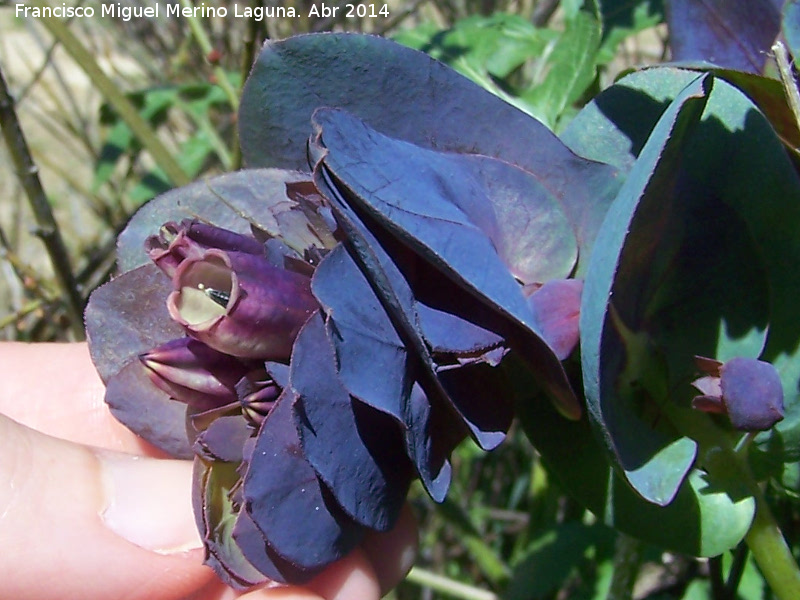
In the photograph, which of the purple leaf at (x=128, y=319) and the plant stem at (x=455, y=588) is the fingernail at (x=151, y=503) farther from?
the plant stem at (x=455, y=588)

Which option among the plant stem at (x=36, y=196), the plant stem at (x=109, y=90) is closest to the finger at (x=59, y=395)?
the plant stem at (x=36, y=196)

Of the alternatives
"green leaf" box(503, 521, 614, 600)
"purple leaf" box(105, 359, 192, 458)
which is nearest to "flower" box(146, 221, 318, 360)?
"purple leaf" box(105, 359, 192, 458)

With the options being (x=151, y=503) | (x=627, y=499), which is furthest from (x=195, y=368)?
(x=627, y=499)

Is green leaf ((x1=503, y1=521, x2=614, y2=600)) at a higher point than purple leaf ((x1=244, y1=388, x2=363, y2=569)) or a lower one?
lower

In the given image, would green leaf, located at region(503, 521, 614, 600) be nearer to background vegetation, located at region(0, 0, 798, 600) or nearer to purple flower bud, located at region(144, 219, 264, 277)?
background vegetation, located at region(0, 0, 798, 600)

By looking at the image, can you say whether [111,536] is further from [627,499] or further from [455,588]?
[455,588]

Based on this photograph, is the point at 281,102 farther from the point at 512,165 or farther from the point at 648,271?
the point at 648,271
